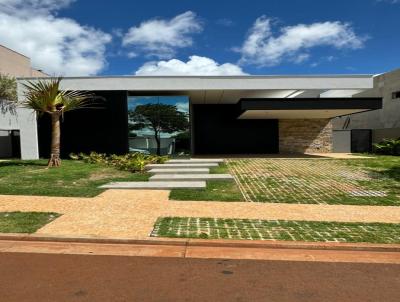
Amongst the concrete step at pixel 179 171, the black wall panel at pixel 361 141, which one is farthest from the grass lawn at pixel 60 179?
the black wall panel at pixel 361 141

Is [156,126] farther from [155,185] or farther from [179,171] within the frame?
[155,185]

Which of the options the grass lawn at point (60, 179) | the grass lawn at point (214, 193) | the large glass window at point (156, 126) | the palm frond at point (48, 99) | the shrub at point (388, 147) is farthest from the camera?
the shrub at point (388, 147)

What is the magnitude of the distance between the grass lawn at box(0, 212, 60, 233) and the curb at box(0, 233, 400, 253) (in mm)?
363

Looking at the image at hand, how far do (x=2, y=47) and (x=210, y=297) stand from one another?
35273 millimetres

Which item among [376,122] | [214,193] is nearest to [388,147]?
[376,122]

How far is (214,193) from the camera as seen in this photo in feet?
31.8

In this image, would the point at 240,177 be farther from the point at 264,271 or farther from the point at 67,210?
the point at 264,271

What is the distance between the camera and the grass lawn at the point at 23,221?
19.8ft

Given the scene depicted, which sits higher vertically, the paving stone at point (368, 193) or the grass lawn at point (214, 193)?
the grass lawn at point (214, 193)

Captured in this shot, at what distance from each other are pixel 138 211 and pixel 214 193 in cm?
279

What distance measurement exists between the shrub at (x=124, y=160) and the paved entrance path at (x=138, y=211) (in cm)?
485

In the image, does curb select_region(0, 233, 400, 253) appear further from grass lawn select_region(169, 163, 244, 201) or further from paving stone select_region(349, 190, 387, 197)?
paving stone select_region(349, 190, 387, 197)

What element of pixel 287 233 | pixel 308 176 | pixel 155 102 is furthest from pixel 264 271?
pixel 155 102

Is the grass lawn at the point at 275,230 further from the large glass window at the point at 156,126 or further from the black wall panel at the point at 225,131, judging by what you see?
the black wall panel at the point at 225,131
